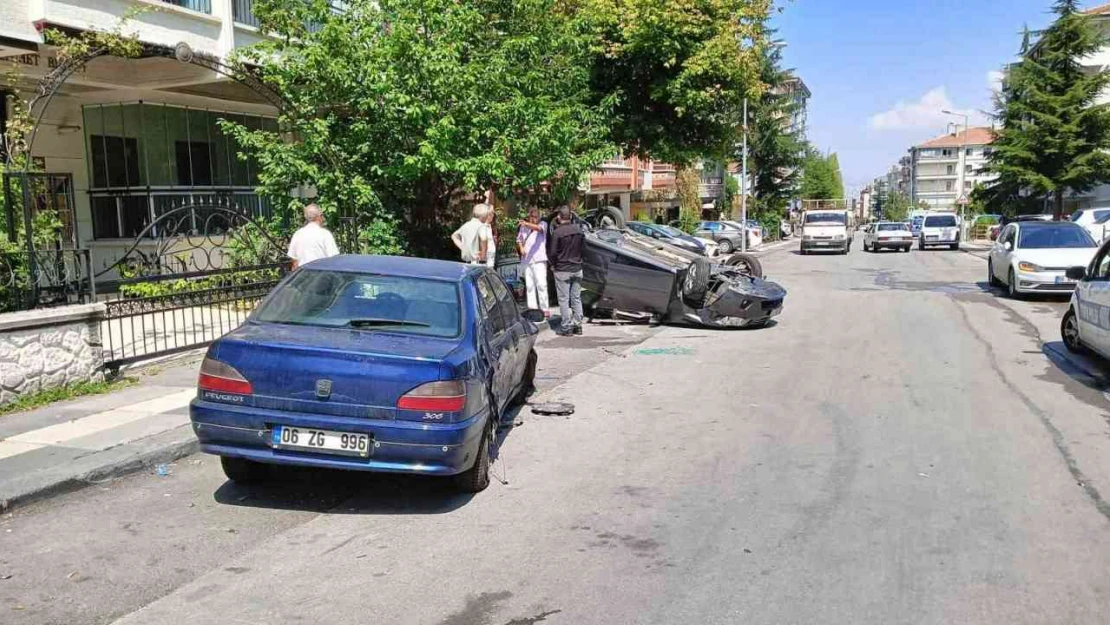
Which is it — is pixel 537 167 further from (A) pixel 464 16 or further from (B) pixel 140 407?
(B) pixel 140 407

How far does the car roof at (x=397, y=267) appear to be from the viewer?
623cm

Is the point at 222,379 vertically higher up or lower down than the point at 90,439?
higher up

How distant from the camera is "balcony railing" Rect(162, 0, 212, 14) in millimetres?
14363

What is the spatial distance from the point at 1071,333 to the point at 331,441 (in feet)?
31.6

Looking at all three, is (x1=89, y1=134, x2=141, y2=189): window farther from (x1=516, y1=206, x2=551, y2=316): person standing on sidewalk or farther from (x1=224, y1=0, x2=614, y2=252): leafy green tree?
(x1=516, y1=206, x2=551, y2=316): person standing on sidewalk

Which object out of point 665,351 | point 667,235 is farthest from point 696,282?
point 667,235

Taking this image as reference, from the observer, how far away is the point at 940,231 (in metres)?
40.3

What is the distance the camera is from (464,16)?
1302cm

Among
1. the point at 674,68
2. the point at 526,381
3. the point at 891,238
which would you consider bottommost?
the point at 526,381

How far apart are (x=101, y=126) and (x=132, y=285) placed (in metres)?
7.43

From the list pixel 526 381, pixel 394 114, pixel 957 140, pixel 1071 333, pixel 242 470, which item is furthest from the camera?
pixel 957 140

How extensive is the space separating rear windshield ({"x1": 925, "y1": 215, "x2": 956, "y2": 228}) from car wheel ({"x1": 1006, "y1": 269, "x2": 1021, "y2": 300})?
24418mm

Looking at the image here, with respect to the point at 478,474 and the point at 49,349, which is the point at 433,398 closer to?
the point at 478,474

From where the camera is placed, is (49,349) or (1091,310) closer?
(49,349)
